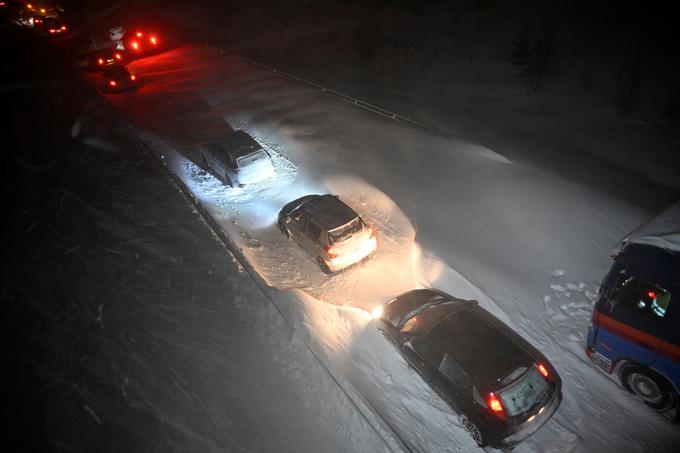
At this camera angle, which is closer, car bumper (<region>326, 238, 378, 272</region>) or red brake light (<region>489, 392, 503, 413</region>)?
red brake light (<region>489, 392, 503, 413</region>)

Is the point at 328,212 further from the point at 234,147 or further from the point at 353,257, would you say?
the point at 234,147

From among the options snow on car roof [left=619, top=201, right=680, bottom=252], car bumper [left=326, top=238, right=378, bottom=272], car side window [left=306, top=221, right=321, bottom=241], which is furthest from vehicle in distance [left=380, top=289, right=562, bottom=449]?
car side window [left=306, top=221, right=321, bottom=241]

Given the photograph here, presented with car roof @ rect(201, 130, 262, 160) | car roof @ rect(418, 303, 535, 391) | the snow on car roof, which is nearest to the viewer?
car roof @ rect(418, 303, 535, 391)

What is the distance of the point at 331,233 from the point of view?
29.2ft

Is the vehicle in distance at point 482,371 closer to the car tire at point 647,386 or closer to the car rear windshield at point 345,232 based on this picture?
the car tire at point 647,386

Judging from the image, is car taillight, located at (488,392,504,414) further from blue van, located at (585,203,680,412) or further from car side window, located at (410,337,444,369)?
blue van, located at (585,203,680,412)

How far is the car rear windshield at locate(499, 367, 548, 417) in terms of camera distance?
5.47m

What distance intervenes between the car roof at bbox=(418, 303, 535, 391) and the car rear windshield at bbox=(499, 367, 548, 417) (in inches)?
6.3

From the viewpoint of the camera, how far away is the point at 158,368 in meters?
7.04

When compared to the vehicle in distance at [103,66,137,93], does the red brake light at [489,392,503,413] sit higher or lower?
lower

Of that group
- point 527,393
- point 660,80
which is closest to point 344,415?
point 527,393

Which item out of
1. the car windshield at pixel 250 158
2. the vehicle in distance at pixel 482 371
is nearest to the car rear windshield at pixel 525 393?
the vehicle in distance at pixel 482 371

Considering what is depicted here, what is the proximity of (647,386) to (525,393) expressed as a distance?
2.62m

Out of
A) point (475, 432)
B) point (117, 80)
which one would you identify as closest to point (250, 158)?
point (475, 432)
